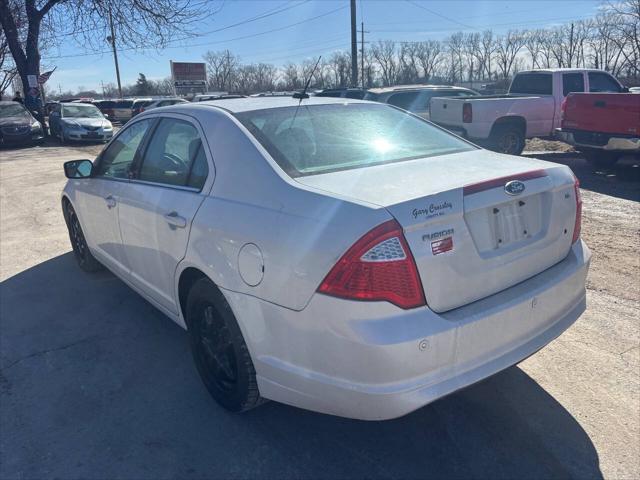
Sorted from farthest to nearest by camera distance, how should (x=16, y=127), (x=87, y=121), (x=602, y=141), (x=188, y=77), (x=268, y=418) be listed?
(x=188, y=77), (x=87, y=121), (x=16, y=127), (x=602, y=141), (x=268, y=418)

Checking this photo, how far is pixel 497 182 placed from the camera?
2.52 m

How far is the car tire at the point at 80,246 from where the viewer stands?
5.31 m

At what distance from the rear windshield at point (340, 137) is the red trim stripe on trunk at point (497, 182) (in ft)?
1.99

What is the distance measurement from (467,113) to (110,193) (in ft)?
29.9

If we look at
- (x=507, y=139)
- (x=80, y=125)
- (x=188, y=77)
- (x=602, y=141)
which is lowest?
(x=507, y=139)

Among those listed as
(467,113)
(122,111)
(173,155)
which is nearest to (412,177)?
(173,155)

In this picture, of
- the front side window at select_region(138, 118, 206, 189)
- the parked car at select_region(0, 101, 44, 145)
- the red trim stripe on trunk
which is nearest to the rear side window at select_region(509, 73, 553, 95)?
the red trim stripe on trunk

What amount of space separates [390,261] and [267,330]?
70 cm

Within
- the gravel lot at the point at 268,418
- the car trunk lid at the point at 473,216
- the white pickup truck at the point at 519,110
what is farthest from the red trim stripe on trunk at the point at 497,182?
the white pickup truck at the point at 519,110

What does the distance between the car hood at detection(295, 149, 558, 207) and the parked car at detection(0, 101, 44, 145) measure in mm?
20201

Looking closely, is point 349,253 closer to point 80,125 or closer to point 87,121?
point 80,125

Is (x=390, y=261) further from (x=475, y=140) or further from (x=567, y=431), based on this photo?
(x=475, y=140)

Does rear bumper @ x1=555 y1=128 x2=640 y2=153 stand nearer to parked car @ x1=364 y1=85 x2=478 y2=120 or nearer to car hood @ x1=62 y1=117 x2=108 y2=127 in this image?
parked car @ x1=364 y1=85 x2=478 y2=120

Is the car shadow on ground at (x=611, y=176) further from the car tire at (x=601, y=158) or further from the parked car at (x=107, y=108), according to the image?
the parked car at (x=107, y=108)
